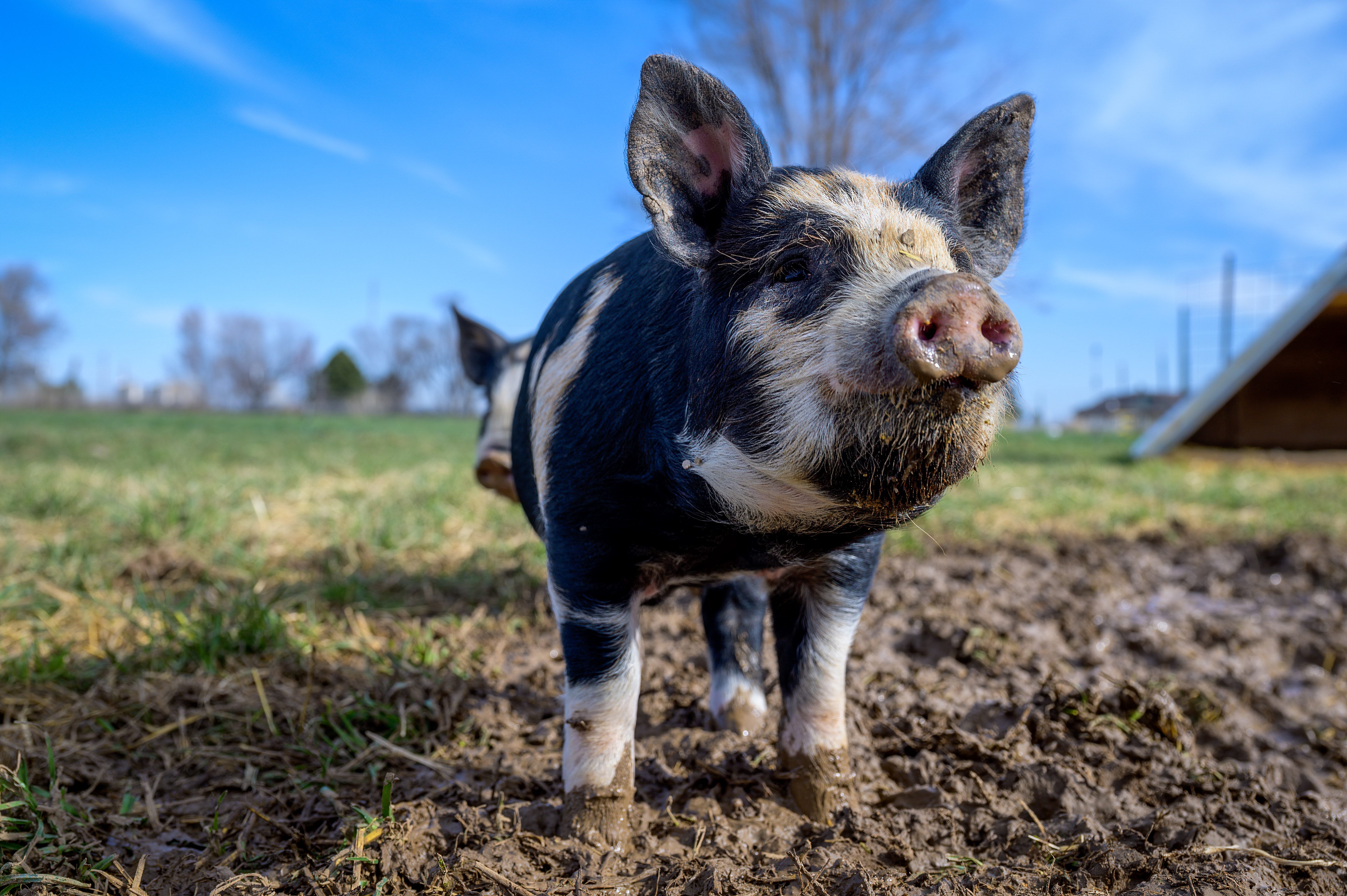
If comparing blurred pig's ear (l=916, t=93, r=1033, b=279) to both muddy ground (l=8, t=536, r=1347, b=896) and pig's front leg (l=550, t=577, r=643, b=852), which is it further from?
muddy ground (l=8, t=536, r=1347, b=896)

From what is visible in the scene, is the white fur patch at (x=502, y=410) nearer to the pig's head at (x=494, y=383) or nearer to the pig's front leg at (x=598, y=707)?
the pig's head at (x=494, y=383)

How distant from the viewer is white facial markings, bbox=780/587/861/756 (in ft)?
7.14

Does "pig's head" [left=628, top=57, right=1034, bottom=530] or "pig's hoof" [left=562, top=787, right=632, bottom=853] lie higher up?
"pig's head" [left=628, top=57, right=1034, bottom=530]

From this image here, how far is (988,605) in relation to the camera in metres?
4.10

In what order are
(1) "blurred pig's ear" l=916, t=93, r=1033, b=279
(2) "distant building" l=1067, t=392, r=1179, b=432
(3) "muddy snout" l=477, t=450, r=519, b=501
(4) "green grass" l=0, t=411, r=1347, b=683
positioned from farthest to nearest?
(2) "distant building" l=1067, t=392, r=1179, b=432 → (3) "muddy snout" l=477, t=450, r=519, b=501 → (4) "green grass" l=0, t=411, r=1347, b=683 → (1) "blurred pig's ear" l=916, t=93, r=1033, b=279

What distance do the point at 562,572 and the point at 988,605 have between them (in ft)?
9.26

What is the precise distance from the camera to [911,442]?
4.82 ft

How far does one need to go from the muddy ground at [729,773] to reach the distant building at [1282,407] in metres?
8.53

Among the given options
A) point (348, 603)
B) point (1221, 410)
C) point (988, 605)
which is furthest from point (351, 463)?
point (1221, 410)

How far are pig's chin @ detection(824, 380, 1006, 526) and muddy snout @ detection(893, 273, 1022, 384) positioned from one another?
5cm

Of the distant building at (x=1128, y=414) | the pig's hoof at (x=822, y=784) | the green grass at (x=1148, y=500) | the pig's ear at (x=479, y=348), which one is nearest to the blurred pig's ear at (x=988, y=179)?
the pig's hoof at (x=822, y=784)

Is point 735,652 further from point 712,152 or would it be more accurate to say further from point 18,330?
point 18,330

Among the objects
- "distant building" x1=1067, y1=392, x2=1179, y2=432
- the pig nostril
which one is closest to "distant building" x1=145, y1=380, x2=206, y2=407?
"distant building" x1=1067, y1=392, x2=1179, y2=432

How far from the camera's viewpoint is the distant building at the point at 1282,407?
11336 mm
